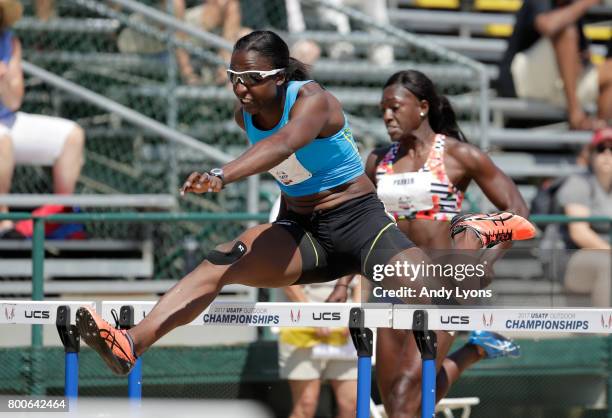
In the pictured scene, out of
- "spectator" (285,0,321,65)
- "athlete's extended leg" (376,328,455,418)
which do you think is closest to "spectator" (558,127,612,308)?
"athlete's extended leg" (376,328,455,418)

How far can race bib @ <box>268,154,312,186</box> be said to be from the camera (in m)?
5.14

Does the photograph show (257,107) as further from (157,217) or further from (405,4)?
(405,4)

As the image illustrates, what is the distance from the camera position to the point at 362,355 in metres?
5.09

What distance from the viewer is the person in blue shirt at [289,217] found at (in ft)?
15.6

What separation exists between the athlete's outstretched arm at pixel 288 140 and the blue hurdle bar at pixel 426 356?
0.90 meters

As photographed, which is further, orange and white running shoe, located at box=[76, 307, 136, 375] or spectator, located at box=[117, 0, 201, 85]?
spectator, located at box=[117, 0, 201, 85]

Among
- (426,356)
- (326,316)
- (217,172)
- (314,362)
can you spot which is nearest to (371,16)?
(314,362)

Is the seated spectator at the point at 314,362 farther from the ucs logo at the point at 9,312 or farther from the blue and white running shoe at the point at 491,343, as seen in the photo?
the ucs logo at the point at 9,312

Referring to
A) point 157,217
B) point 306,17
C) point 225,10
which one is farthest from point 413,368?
point 306,17

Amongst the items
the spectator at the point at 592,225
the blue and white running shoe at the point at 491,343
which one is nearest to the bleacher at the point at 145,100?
the spectator at the point at 592,225

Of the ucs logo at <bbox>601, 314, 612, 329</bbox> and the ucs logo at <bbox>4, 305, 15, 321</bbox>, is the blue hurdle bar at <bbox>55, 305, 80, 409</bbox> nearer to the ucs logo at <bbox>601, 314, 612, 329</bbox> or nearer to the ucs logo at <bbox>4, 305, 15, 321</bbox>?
the ucs logo at <bbox>4, 305, 15, 321</bbox>

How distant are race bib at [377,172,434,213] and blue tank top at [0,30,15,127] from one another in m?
3.17

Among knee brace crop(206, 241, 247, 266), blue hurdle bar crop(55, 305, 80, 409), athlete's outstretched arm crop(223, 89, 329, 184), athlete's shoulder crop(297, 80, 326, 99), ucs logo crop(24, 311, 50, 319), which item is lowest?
blue hurdle bar crop(55, 305, 80, 409)

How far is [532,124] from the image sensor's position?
1124cm
